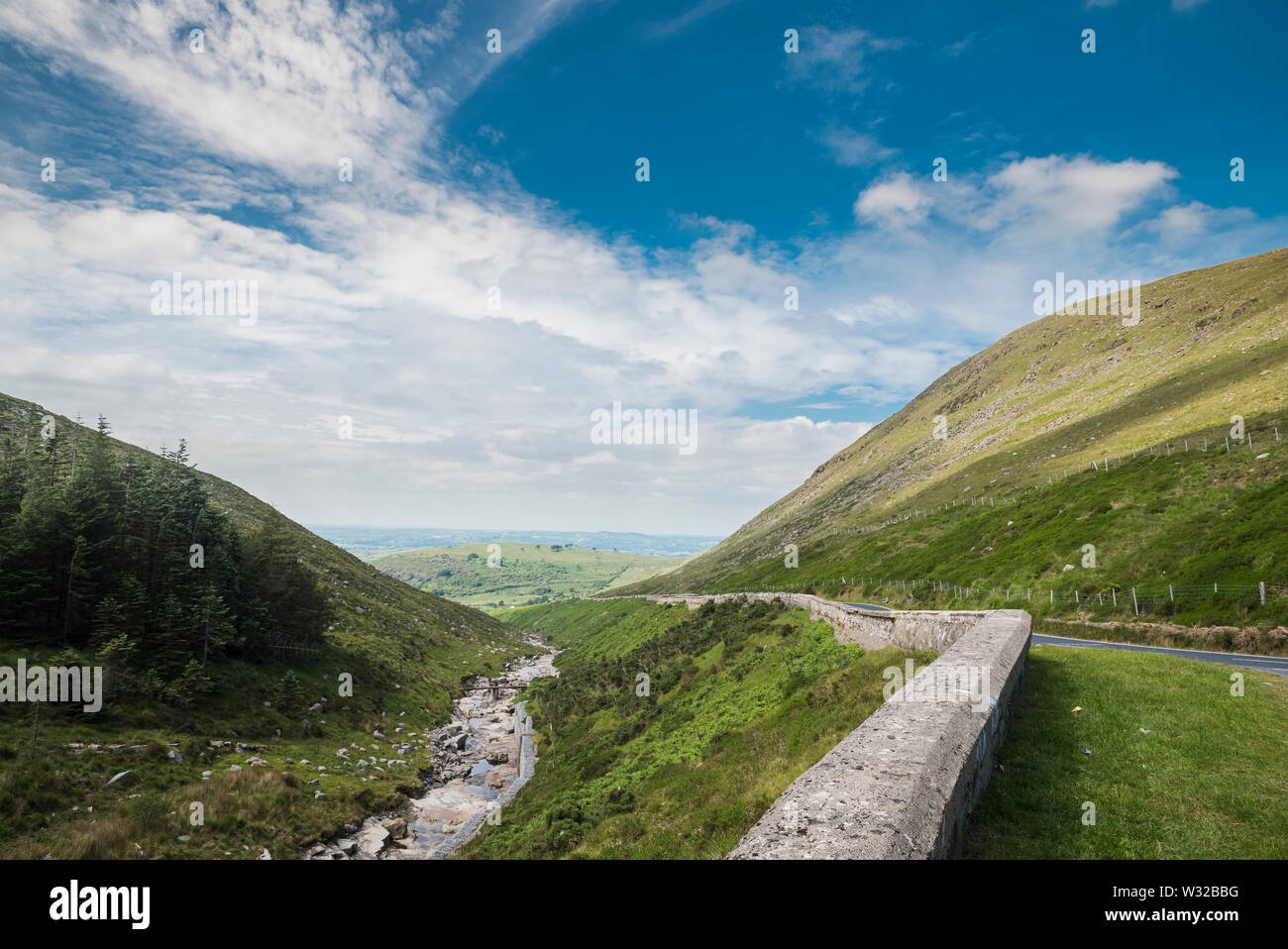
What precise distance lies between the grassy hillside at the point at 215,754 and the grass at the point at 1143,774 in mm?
26710

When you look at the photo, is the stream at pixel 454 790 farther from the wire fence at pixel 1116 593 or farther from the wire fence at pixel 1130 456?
the wire fence at pixel 1130 456

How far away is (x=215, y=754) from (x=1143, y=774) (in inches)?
1426

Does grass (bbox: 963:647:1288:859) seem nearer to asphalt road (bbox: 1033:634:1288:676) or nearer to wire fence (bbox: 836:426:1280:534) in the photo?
asphalt road (bbox: 1033:634:1288:676)

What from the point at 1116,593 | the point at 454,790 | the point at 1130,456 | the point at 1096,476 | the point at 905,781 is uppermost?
the point at 1130,456

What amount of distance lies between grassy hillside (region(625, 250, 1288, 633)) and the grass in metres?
23.7

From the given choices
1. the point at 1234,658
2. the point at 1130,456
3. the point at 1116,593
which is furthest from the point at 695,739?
the point at 1130,456

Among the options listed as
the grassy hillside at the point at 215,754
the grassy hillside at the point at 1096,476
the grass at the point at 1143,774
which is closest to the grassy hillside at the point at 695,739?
the grass at the point at 1143,774

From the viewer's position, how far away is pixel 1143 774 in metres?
10.4

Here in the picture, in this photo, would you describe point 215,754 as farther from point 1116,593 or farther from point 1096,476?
point 1096,476

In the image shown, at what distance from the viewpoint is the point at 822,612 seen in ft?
108
